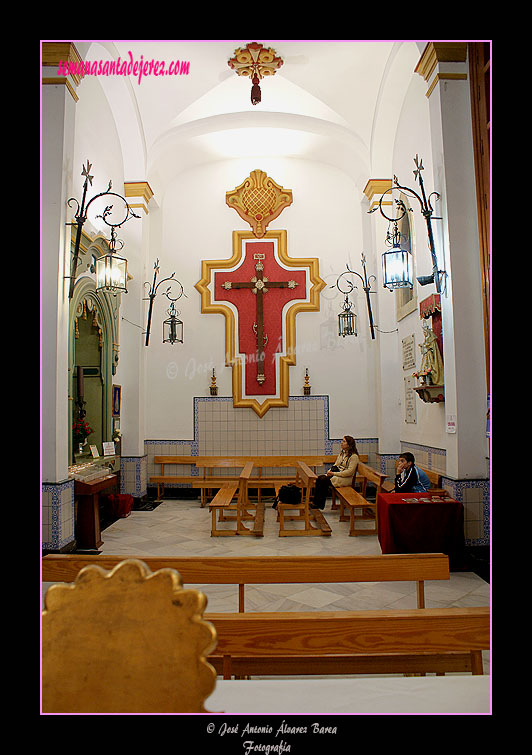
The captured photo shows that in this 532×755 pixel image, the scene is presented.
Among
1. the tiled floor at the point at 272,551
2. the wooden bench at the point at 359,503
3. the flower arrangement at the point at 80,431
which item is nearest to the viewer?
the tiled floor at the point at 272,551

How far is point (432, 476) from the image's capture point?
21.0 feet

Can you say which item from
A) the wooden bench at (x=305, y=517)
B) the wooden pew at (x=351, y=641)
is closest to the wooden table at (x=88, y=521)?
the wooden bench at (x=305, y=517)

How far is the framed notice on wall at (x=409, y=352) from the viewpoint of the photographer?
7422mm

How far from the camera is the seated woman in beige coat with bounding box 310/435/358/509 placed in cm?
724

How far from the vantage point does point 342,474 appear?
723cm

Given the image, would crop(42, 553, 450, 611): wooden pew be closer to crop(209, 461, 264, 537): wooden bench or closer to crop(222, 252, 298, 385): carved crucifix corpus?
crop(209, 461, 264, 537): wooden bench

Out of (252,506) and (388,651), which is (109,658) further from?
(252,506)

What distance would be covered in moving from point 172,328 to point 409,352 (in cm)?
370

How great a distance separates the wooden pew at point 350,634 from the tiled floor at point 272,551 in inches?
40.2

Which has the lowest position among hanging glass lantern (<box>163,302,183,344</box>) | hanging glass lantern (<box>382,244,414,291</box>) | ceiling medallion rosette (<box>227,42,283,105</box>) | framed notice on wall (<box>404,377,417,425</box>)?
framed notice on wall (<box>404,377,417,425</box>)

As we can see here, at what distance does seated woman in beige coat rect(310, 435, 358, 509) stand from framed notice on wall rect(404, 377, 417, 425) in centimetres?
98

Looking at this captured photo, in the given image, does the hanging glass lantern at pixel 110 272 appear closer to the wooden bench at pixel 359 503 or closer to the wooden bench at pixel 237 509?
the wooden bench at pixel 237 509

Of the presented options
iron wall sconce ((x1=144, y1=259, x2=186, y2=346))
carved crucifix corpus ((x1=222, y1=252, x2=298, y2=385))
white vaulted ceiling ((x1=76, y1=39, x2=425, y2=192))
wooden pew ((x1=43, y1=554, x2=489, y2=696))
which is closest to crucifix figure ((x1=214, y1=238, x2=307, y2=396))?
carved crucifix corpus ((x1=222, y1=252, x2=298, y2=385))
